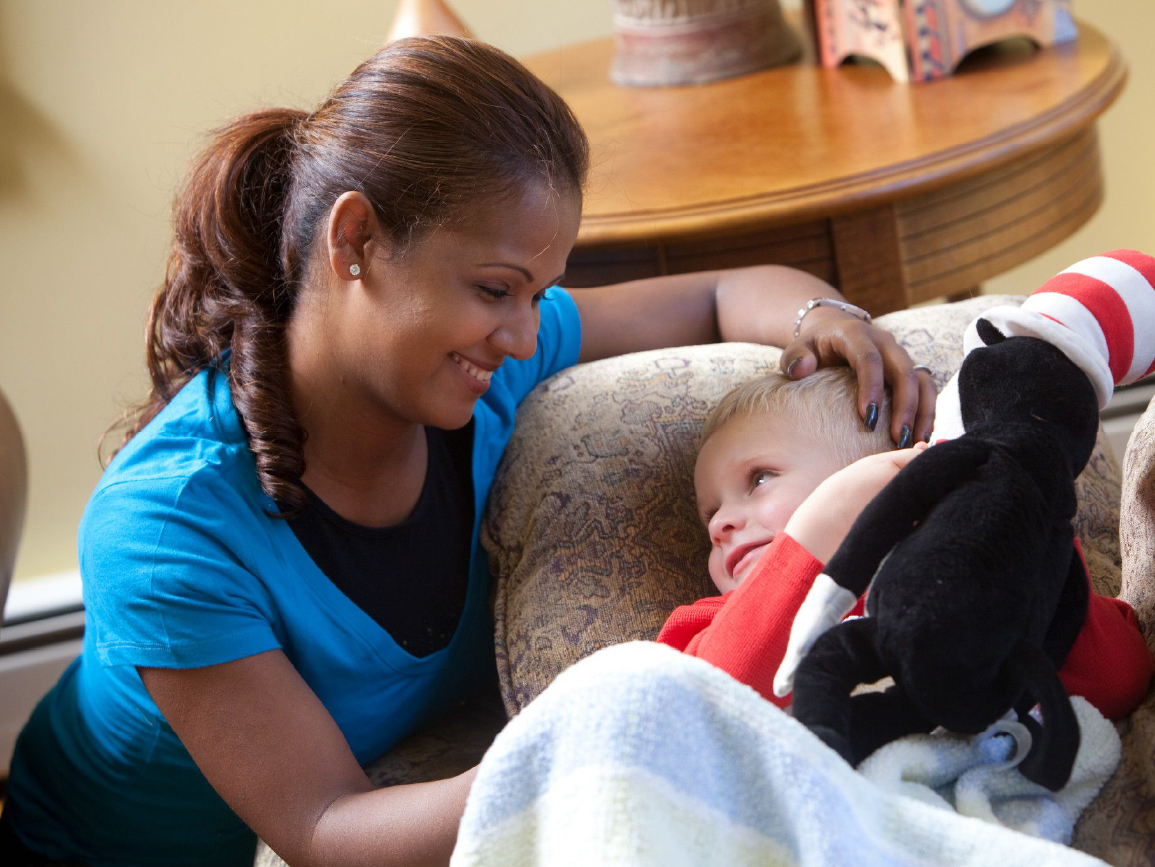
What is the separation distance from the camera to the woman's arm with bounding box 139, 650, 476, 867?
78 cm

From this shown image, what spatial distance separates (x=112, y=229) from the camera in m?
1.90

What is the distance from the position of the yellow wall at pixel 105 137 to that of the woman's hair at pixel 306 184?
90cm

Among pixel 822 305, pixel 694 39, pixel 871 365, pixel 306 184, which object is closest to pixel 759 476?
pixel 871 365

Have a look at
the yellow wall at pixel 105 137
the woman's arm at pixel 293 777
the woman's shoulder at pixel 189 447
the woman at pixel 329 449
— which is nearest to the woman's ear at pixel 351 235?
the woman at pixel 329 449

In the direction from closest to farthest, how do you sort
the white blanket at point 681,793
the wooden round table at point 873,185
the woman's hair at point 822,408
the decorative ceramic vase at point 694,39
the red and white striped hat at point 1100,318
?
the white blanket at point 681,793 < the red and white striped hat at point 1100,318 < the woman's hair at point 822,408 < the wooden round table at point 873,185 < the decorative ceramic vase at point 694,39

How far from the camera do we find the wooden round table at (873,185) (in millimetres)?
1228

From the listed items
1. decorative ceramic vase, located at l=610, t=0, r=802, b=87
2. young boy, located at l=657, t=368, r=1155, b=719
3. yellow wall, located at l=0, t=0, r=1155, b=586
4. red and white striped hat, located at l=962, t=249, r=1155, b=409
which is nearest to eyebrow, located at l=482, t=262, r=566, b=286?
young boy, located at l=657, t=368, r=1155, b=719

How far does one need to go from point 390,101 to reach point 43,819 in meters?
0.84

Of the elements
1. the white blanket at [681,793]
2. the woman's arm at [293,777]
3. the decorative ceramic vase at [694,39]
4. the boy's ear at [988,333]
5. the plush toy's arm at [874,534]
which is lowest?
the woman's arm at [293,777]

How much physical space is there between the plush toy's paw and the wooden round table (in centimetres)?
72

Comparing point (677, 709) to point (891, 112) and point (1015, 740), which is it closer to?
point (1015, 740)

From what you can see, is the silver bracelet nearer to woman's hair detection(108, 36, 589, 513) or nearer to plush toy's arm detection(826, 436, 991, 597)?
woman's hair detection(108, 36, 589, 513)

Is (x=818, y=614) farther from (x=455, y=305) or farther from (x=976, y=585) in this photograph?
(x=455, y=305)

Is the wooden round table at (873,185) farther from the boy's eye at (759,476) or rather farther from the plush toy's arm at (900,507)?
the plush toy's arm at (900,507)
